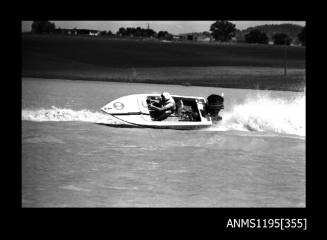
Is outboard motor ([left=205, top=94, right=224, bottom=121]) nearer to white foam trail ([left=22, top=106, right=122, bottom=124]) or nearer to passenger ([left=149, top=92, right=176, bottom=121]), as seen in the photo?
passenger ([left=149, top=92, right=176, bottom=121])

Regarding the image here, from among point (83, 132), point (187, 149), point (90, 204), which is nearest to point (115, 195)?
point (90, 204)

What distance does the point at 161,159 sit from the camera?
1603cm

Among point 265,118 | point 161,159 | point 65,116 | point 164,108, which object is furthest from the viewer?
point 265,118

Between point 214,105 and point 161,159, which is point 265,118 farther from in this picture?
point 161,159

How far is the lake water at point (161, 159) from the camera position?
1256 cm

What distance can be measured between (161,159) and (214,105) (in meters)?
4.93

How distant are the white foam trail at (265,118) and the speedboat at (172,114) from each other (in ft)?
2.14

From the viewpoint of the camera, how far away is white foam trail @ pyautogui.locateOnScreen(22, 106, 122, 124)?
20891mm

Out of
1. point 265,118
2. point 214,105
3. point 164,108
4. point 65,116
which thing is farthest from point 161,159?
point 265,118

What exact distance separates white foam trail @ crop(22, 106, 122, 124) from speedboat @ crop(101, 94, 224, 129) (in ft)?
3.74

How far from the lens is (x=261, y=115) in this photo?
2205 cm

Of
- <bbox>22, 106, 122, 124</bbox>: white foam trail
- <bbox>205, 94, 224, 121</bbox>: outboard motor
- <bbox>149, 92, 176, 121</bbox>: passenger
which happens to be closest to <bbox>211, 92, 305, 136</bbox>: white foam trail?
<bbox>205, 94, 224, 121</bbox>: outboard motor

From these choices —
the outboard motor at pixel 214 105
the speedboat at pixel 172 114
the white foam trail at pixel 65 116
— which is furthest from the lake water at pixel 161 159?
the outboard motor at pixel 214 105

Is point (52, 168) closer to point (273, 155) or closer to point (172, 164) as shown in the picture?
point (172, 164)
